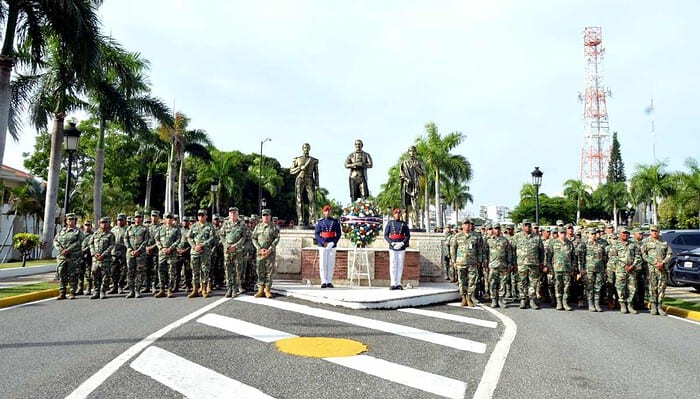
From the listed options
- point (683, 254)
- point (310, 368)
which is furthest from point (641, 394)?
point (683, 254)

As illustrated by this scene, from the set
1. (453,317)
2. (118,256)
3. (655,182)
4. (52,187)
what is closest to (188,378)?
(453,317)

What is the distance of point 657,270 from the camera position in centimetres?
1027

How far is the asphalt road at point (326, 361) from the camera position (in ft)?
16.2

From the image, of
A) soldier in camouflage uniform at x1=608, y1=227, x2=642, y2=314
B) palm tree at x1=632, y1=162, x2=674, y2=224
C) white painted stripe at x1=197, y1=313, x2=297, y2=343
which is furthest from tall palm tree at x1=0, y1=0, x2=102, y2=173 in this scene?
palm tree at x1=632, y1=162, x2=674, y2=224

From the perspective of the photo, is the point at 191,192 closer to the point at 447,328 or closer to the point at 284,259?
the point at 284,259

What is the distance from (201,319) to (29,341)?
2378mm

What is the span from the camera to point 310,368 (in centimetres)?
557

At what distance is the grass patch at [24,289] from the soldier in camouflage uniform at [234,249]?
4.53m

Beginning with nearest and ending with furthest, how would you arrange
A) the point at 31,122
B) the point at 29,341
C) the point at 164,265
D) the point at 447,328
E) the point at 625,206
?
the point at 29,341 < the point at 447,328 < the point at 164,265 < the point at 31,122 < the point at 625,206

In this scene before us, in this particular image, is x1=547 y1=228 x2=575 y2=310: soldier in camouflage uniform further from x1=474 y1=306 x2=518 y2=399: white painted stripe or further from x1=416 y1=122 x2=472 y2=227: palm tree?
x1=416 y1=122 x2=472 y2=227: palm tree

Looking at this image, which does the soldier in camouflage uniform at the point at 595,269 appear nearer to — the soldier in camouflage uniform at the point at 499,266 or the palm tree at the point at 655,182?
the soldier in camouflage uniform at the point at 499,266

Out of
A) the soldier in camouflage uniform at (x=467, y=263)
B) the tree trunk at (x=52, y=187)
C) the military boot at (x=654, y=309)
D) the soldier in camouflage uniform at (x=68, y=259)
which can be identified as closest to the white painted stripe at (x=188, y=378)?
the soldier in camouflage uniform at (x=68, y=259)

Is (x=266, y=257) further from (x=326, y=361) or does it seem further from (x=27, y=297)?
(x=326, y=361)

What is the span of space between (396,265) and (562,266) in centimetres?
357
